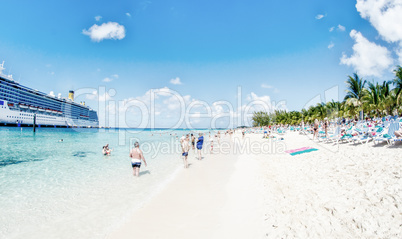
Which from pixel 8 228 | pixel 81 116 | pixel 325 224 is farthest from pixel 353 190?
pixel 81 116

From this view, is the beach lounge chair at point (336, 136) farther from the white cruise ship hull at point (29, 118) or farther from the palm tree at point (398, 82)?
the white cruise ship hull at point (29, 118)

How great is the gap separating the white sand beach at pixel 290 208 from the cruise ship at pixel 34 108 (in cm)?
6064

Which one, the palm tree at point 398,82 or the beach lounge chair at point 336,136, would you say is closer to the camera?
the beach lounge chair at point 336,136

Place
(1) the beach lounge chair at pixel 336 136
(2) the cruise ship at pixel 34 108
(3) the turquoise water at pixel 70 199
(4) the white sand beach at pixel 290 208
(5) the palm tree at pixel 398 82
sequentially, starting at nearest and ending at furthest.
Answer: (4) the white sand beach at pixel 290 208 < (3) the turquoise water at pixel 70 199 < (1) the beach lounge chair at pixel 336 136 < (5) the palm tree at pixel 398 82 < (2) the cruise ship at pixel 34 108

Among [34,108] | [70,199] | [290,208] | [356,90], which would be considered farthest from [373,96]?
[34,108]

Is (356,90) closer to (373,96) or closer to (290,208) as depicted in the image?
(373,96)

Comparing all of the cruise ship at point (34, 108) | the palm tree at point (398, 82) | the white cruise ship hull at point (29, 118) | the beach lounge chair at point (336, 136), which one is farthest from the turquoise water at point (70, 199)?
the white cruise ship hull at point (29, 118)

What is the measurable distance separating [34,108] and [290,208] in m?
Result: 84.5

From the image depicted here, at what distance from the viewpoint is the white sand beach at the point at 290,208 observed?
314cm

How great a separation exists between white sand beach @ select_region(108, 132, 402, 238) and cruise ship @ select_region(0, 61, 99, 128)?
60643mm

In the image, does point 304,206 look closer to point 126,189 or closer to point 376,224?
point 376,224

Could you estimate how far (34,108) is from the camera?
64.6 m

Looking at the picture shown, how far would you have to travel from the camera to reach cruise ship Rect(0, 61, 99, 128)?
5625 centimetres

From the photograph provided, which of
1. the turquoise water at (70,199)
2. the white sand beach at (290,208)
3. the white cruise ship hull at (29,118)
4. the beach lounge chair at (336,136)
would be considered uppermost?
the white cruise ship hull at (29,118)
